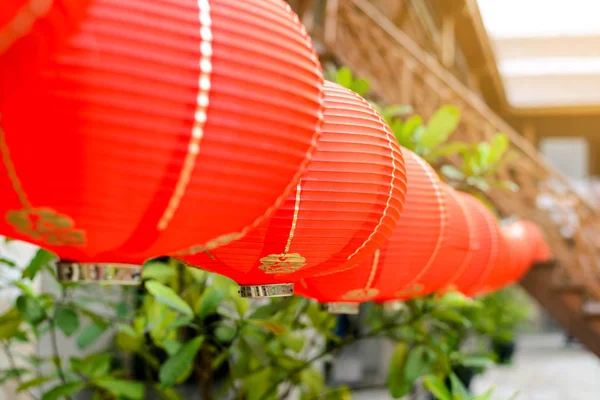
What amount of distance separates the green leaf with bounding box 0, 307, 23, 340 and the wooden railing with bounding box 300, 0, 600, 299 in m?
2.23

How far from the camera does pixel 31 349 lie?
9.31ft

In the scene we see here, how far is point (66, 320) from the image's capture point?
1855mm

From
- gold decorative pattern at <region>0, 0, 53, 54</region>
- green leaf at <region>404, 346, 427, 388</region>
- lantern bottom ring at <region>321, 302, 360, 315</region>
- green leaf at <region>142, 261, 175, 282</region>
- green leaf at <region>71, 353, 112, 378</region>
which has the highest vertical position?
gold decorative pattern at <region>0, 0, 53, 54</region>

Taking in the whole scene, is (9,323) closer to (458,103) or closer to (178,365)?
(178,365)

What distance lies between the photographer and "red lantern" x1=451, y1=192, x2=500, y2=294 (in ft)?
7.31

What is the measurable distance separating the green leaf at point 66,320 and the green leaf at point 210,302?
0.32 metres

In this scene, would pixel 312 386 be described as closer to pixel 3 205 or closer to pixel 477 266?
pixel 477 266

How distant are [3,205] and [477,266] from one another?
1.78 m

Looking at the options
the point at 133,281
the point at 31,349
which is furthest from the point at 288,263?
the point at 31,349

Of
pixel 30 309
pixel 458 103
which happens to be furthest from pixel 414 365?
pixel 458 103

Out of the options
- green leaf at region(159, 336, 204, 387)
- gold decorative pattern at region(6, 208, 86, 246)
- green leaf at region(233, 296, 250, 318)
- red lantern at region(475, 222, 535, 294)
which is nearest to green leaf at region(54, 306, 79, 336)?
green leaf at region(159, 336, 204, 387)

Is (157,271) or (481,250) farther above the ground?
(157,271)

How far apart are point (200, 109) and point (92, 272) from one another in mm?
243

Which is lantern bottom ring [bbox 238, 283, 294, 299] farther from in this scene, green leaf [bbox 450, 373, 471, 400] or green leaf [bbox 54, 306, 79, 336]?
green leaf [bbox 450, 373, 471, 400]
